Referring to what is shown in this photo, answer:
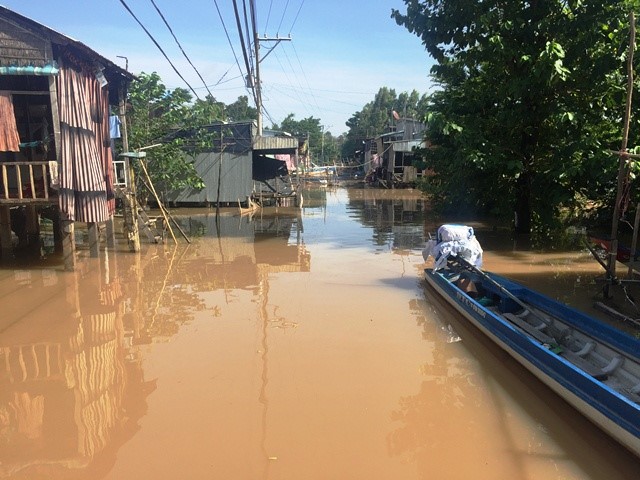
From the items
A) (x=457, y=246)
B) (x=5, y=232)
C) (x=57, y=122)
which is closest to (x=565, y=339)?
(x=457, y=246)

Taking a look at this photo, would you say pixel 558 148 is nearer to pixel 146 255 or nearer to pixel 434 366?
pixel 434 366

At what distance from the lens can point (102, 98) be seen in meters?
12.2

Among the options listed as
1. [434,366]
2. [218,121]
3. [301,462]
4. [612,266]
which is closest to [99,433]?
[301,462]

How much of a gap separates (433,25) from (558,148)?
14.8ft

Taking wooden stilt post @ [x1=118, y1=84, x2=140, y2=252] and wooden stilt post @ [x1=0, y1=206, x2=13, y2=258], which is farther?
wooden stilt post @ [x1=118, y1=84, x2=140, y2=252]

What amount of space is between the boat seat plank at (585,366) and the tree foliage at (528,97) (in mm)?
6647

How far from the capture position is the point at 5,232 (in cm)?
1223

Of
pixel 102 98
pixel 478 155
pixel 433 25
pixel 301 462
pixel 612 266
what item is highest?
pixel 433 25

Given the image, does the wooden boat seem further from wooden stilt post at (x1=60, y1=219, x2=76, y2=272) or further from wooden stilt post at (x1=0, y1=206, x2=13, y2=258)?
wooden stilt post at (x1=0, y1=206, x2=13, y2=258)

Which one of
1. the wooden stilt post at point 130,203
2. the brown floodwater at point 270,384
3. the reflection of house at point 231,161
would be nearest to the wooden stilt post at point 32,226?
the wooden stilt post at point 130,203

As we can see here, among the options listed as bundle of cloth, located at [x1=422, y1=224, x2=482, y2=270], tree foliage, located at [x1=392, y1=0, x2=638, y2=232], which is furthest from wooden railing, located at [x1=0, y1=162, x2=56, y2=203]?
tree foliage, located at [x1=392, y1=0, x2=638, y2=232]

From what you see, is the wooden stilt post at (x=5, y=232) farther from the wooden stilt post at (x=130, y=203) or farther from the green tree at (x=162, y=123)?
the green tree at (x=162, y=123)

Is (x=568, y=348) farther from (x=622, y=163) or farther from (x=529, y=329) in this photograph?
(x=622, y=163)

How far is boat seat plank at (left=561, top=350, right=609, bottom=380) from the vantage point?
16.1 feet
